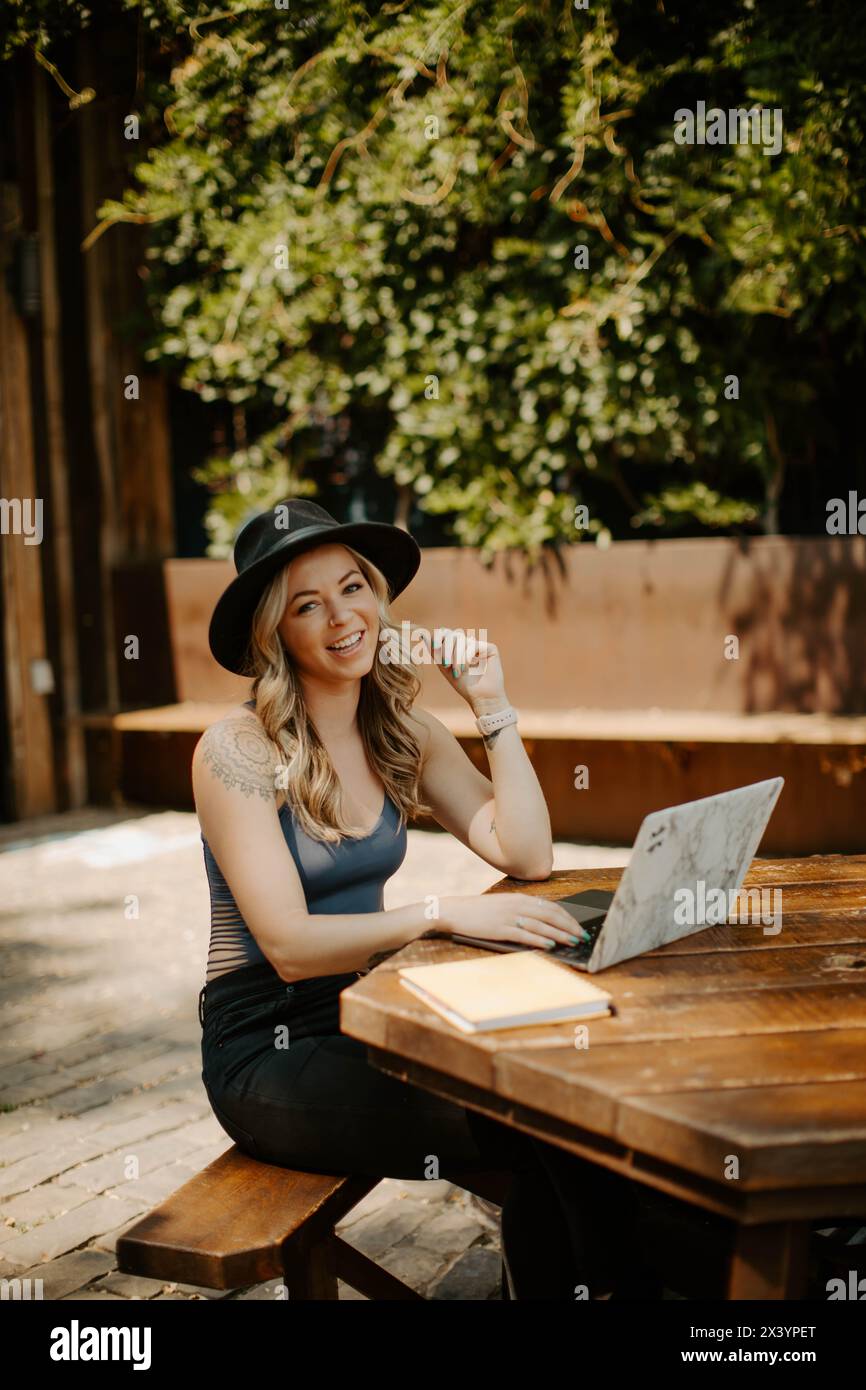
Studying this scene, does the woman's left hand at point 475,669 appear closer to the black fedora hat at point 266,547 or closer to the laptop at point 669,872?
the black fedora hat at point 266,547

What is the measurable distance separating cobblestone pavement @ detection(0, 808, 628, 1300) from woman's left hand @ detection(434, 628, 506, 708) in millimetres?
1255

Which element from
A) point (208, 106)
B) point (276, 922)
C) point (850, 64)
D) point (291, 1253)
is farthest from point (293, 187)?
point (291, 1253)

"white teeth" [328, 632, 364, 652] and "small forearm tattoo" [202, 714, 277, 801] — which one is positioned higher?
"white teeth" [328, 632, 364, 652]

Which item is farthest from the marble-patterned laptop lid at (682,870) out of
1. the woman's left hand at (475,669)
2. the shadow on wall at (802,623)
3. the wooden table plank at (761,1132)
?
the shadow on wall at (802,623)

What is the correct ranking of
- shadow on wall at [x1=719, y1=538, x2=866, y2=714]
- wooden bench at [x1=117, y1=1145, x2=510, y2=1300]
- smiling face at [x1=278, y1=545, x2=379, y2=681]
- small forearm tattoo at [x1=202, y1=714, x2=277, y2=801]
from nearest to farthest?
wooden bench at [x1=117, y1=1145, x2=510, y2=1300]
small forearm tattoo at [x1=202, y1=714, x2=277, y2=801]
smiling face at [x1=278, y1=545, x2=379, y2=681]
shadow on wall at [x1=719, y1=538, x2=866, y2=714]

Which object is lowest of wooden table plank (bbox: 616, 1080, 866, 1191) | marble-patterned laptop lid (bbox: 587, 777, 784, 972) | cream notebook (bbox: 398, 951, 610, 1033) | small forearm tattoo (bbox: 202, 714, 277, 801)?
wooden table plank (bbox: 616, 1080, 866, 1191)

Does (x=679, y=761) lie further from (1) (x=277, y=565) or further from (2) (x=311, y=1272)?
(2) (x=311, y=1272)

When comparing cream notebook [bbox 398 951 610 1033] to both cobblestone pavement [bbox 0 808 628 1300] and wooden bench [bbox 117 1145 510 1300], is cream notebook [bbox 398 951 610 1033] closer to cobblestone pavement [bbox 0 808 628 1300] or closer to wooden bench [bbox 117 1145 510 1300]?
wooden bench [bbox 117 1145 510 1300]

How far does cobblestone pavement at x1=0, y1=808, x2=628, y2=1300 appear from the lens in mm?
2666

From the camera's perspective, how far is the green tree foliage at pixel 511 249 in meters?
6.41

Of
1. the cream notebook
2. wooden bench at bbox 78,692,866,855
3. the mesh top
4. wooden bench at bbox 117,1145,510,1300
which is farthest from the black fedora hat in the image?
wooden bench at bbox 78,692,866,855

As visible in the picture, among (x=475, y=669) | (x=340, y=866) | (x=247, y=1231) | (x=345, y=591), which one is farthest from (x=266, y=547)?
(x=247, y=1231)

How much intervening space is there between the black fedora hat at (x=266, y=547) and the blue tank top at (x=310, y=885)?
426mm
